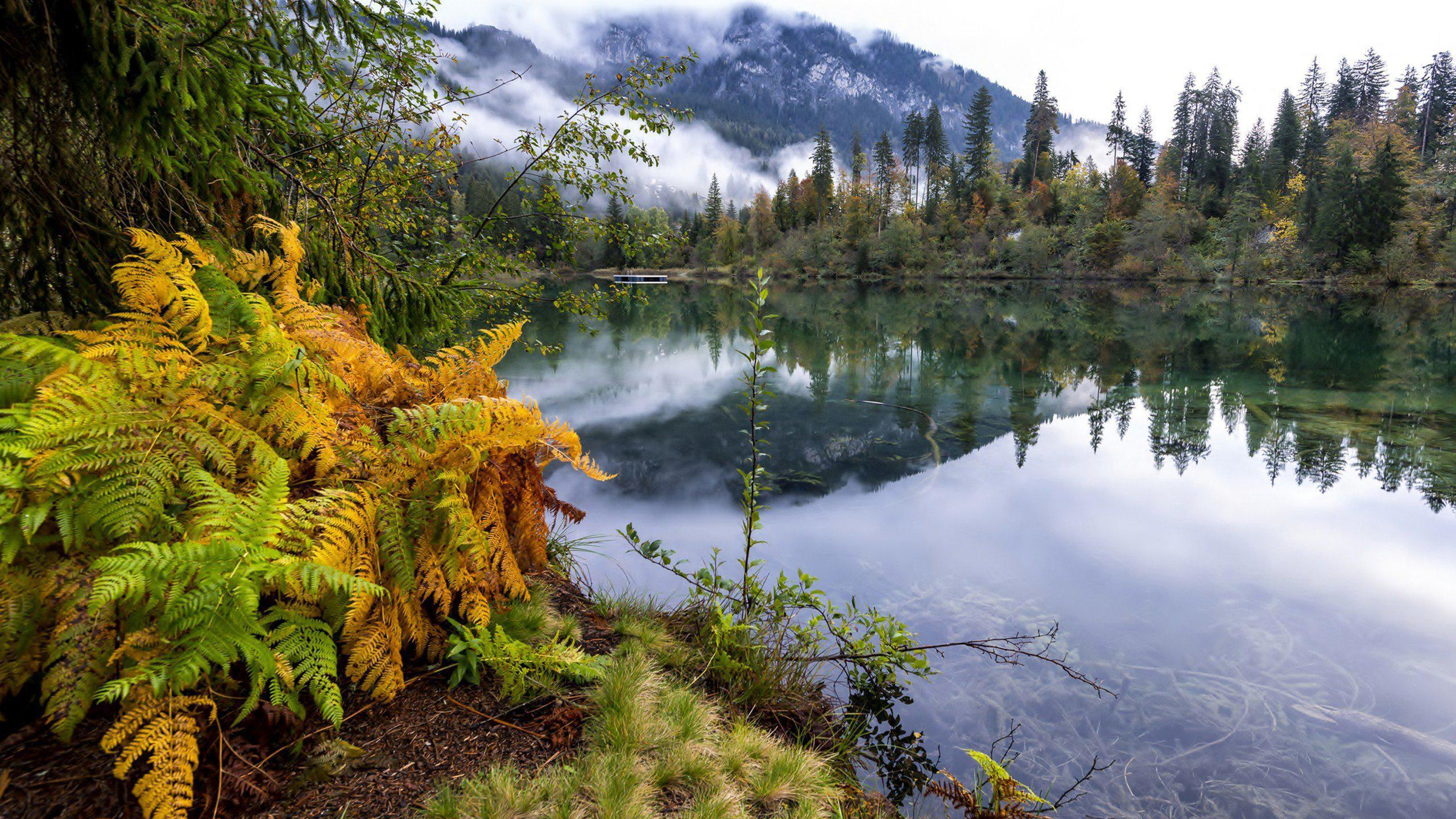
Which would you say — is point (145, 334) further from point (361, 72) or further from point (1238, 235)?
point (1238, 235)

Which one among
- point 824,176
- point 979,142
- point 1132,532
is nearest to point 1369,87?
point 979,142

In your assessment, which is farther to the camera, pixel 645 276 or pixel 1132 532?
pixel 645 276

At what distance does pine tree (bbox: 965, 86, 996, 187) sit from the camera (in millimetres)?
71875

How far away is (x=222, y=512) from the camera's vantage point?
5.96ft

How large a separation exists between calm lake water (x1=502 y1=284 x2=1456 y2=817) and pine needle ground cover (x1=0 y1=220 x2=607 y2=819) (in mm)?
2920

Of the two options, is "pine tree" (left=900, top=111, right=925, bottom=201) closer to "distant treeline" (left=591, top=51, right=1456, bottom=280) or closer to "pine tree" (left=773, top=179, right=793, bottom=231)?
"distant treeline" (left=591, top=51, right=1456, bottom=280)

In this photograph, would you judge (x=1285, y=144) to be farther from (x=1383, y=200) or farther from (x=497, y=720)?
(x=497, y=720)

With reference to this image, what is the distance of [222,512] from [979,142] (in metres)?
82.3

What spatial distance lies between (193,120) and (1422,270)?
5954 centimetres

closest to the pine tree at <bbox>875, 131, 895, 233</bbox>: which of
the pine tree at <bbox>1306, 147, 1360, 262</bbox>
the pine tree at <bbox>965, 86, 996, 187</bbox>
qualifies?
the pine tree at <bbox>965, 86, 996, 187</bbox>

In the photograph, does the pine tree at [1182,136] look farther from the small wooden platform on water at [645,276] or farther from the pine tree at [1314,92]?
the small wooden platform on water at [645,276]

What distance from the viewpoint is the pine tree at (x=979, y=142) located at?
71875mm

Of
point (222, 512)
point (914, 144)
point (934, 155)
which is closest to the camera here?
point (222, 512)

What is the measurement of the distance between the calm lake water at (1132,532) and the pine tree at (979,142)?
2378 inches
